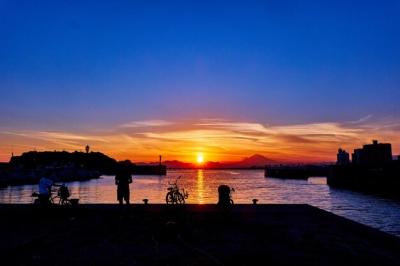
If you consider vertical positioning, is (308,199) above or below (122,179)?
below

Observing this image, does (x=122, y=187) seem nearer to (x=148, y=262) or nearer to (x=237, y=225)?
(x=237, y=225)

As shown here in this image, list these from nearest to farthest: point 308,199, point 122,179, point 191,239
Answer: point 191,239 → point 122,179 → point 308,199

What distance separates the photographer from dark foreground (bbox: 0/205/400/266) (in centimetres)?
839

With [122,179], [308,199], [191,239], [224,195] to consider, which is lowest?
[308,199]

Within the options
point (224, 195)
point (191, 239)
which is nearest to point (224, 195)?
point (224, 195)

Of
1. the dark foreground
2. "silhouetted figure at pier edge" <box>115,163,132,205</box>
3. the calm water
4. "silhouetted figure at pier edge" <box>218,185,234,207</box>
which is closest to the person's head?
"silhouetted figure at pier edge" <box>115,163,132,205</box>

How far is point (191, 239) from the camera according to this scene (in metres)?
10.7

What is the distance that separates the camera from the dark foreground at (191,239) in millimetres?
8391

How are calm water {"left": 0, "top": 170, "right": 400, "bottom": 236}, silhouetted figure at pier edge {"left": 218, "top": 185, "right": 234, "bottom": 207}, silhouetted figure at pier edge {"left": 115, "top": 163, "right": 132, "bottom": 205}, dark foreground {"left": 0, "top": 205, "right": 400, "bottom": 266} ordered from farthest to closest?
calm water {"left": 0, "top": 170, "right": 400, "bottom": 236}
silhouetted figure at pier edge {"left": 115, "top": 163, "right": 132, "bottom": 205}
silhouetted figure at pier edge {"left": 218, "top": 185, "right": 234, "bottom": 207}
dark foreground {"left": 0, "top": 205, "right": 400, "bottom": 266}

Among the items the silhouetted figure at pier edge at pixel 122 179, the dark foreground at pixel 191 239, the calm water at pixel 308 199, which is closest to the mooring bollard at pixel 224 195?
the dark foreground at pixel 191 239

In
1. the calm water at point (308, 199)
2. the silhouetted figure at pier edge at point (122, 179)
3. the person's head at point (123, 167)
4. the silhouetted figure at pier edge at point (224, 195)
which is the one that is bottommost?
the calm water at point (308, 199)

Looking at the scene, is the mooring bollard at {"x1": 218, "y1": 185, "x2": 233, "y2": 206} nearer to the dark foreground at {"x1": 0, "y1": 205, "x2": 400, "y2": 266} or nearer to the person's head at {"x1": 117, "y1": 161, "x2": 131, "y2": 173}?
the dark foreground at {"x1": 0, "y1": 205, "x2": 400, "y2": 266}

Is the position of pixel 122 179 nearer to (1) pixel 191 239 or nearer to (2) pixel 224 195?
(2) pixel 224 195

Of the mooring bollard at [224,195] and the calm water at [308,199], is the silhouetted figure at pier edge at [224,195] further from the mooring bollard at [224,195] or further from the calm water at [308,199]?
the calm water at [308,199]
